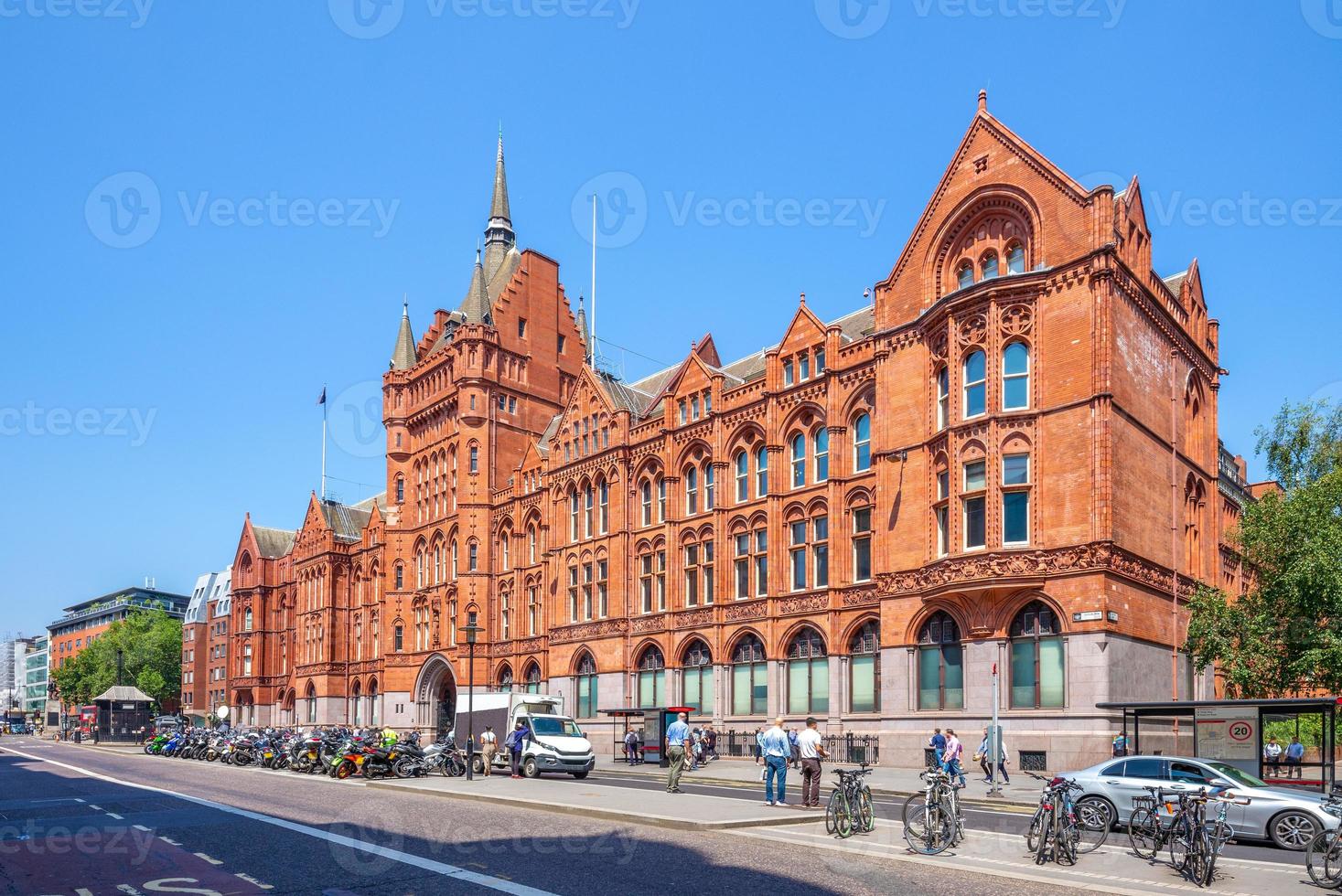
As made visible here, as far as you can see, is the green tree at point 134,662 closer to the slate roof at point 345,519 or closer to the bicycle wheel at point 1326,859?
the slate roof at point 345,519

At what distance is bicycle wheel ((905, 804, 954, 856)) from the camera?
16734mm

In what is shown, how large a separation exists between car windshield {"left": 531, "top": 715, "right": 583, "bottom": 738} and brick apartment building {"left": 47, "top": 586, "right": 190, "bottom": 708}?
15124 cm

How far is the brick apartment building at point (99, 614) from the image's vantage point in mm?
174700

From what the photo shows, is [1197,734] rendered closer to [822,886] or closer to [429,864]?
[822,886]

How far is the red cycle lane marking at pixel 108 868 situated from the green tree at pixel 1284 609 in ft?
105

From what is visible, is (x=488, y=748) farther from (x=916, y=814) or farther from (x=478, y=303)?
(x=478, y=303)

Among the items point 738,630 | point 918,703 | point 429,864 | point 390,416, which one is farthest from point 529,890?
point 390,416

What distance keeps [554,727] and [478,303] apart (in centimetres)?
3735

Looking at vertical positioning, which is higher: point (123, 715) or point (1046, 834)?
point (1046, 834)

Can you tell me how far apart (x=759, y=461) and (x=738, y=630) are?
23.9 feet

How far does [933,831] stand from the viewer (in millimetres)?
16781

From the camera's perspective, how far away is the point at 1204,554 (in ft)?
145

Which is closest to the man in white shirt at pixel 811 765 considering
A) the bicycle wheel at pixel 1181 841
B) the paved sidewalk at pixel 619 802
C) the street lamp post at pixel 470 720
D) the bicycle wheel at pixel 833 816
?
the paved sidewalk at pixel 619 802

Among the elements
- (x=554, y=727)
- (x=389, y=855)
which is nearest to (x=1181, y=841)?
(x=389, y=855)
